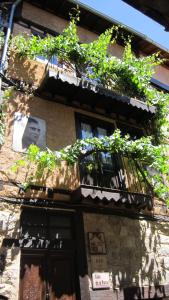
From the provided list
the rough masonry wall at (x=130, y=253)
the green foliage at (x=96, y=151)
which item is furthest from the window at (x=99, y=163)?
the rough masonry wall at (x=130, y=253)

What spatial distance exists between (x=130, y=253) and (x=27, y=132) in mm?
3849

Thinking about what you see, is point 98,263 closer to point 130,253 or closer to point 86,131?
point 130,253

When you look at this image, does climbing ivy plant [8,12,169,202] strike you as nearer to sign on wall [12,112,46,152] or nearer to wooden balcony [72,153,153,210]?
wooden balcony [72,153,153,210]

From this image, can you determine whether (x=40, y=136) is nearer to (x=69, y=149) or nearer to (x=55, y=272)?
(x=69, y=149)

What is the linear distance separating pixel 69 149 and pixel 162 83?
7.50 metres

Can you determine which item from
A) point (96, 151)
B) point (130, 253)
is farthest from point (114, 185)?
point (130, 253)

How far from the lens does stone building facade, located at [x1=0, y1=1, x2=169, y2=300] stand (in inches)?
245

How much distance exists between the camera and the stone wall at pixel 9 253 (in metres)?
5.59

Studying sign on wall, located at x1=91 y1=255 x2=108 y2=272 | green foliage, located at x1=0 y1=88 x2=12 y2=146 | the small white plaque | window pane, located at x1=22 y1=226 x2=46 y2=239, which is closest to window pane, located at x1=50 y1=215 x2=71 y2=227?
window pane, located at x1=22 y1=226 x2=46 y2=239

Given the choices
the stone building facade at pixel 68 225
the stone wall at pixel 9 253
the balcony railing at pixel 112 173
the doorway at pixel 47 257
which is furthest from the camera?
the balcony railing at pixel 112 173

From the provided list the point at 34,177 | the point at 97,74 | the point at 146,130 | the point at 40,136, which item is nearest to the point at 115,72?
the point at 97,74

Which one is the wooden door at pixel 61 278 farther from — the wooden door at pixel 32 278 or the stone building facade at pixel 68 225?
the wooden door at pixel 32 278

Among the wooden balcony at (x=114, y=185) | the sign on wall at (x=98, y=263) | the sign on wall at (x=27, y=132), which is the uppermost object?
the sign on wall at (x=27, y=132)

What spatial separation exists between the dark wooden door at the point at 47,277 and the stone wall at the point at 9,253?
0.30m
